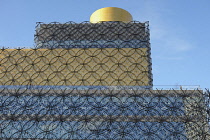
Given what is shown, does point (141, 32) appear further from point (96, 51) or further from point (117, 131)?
point (117, 131)

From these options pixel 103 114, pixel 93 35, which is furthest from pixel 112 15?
pixel 103 114

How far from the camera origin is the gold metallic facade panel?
68.0 metres

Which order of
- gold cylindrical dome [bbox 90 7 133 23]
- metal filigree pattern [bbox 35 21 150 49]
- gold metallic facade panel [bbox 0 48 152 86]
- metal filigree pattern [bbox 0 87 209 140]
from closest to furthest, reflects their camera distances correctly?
metal filigree pattern [bbox 0 87 209 140]
gold metallic facade panel [bbox 0 48 152 86]
metal filigree pattern [bbox 35 21 150 49]
gold cylindrical dome [bbox 90 7 133 23]

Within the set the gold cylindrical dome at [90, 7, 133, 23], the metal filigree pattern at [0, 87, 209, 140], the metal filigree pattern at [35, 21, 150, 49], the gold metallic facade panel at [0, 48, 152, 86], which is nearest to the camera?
the metal filigree pattern at [0, 87, 209, 140]

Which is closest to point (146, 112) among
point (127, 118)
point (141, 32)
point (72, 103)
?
point (127, 118)

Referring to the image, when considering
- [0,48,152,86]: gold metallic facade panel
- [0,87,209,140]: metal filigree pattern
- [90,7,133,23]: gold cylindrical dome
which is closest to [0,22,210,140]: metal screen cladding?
[0,87,209,140]: metal filigree pattern

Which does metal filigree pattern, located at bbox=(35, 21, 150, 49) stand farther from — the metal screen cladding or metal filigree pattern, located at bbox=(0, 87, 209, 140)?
metal filigree pattern, located at bbox=(0, 87, 209, 140)

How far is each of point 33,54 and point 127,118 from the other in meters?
34.1

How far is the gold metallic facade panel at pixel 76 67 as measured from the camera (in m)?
68.0

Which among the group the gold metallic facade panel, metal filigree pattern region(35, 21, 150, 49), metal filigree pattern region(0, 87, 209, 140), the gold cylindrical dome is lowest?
metal filigree pattern region(0, 87, 209, 140)

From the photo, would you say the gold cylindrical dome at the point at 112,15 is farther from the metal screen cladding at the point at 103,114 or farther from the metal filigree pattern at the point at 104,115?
the metal filigree pattern at the point at 104,115

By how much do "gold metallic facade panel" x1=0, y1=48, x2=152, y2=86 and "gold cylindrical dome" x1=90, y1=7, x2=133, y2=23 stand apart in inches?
612

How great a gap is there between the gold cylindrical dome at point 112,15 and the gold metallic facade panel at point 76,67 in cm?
1556

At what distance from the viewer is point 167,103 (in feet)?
165
